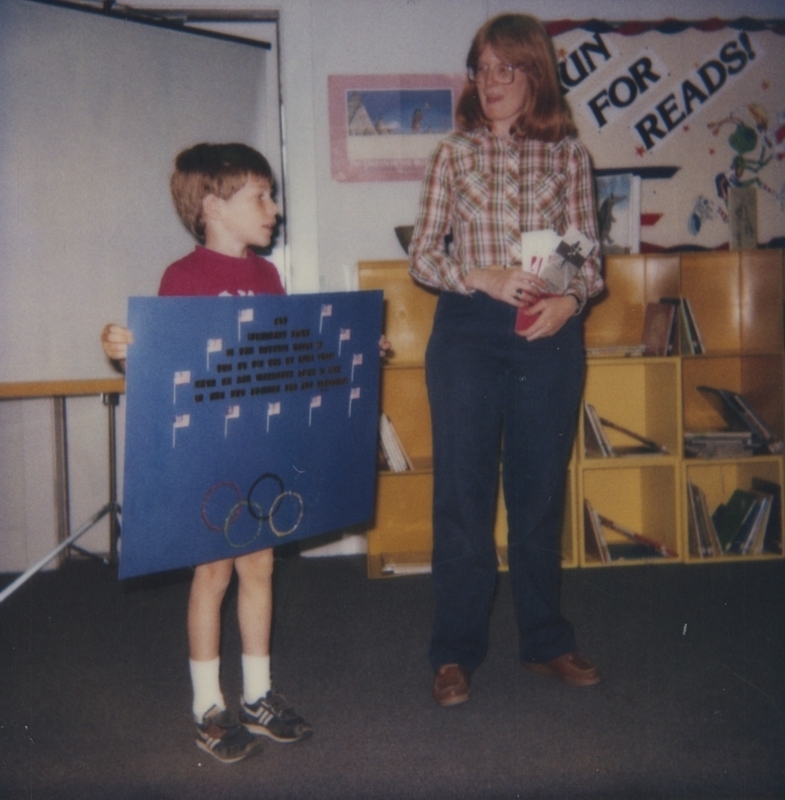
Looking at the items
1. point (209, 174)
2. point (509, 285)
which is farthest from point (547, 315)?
point (209, 174)

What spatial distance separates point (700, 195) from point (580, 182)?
1788mm

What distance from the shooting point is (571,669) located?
76.5 inches

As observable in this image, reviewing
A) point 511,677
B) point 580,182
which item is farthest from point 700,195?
point 511,677

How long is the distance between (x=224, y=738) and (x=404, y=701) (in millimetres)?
455

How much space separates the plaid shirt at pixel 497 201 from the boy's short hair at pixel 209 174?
1.35 ft

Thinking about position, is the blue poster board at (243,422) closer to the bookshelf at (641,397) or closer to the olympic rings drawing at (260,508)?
the olympic rings drawing at (260,508)

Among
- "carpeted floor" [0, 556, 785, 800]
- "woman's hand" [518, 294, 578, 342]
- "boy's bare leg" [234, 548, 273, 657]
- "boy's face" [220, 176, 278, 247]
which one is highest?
"boy's face" [220, 176, 278, 247]

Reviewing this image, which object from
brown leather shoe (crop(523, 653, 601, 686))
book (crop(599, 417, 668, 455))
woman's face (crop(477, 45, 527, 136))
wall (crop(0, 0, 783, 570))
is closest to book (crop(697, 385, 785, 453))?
book (crop(599, 417, 668, 455))

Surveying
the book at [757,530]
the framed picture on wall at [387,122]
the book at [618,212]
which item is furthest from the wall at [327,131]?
the book at [757,530]

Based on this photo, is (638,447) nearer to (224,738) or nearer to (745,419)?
(745,419)

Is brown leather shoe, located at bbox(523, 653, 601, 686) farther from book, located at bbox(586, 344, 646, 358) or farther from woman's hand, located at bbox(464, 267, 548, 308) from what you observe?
book, located at bbox(586, 344, 646, 358)

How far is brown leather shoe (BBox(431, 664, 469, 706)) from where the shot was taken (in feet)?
6.03

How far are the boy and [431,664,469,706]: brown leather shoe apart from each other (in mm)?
319

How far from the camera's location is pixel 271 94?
3205 millimetres
